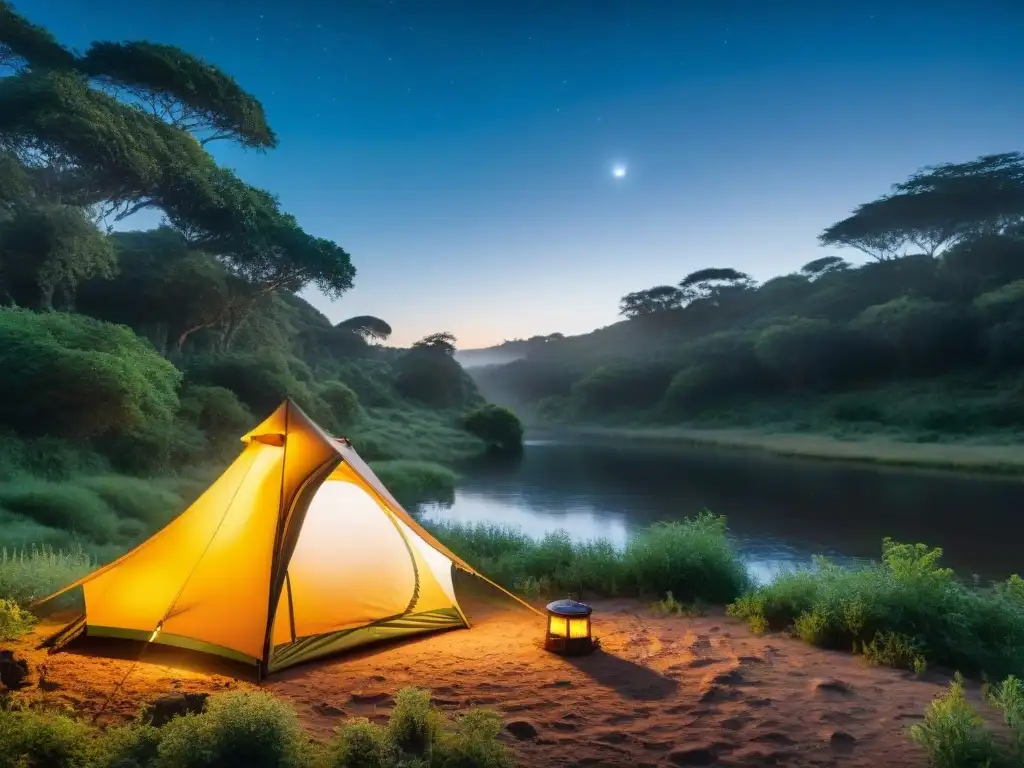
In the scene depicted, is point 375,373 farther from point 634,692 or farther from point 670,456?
point 634,692

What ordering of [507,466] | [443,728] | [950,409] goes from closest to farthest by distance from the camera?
1. [443,728]
2. [507,466]
3. [950,409]

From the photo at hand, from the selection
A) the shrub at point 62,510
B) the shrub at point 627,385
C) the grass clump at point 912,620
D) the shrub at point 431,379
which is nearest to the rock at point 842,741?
the grass clump at point 912,620

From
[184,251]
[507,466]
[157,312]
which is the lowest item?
[507,466]

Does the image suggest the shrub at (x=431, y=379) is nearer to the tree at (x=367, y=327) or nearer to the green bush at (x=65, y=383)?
the tree at (x=367, y=327)

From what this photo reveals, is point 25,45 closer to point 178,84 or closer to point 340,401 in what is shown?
point 178,84

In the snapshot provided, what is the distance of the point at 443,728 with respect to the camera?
3.80 meters

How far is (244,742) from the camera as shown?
3275 mm

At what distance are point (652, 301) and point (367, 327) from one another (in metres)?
25.2

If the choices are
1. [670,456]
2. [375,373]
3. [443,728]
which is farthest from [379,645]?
[375,373]

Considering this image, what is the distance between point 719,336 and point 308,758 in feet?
167

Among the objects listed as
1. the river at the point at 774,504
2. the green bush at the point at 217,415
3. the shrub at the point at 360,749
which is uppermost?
the green bush at the point at 217,415

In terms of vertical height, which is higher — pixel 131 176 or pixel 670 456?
pixel 131 176

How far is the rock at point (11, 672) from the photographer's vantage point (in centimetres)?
434

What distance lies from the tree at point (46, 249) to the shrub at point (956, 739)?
61.4ft
